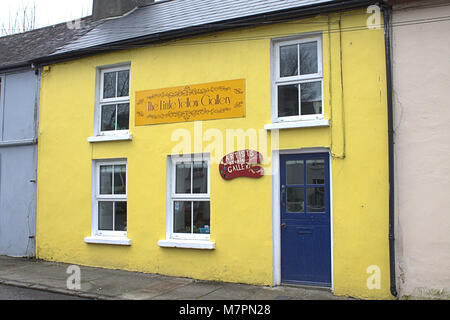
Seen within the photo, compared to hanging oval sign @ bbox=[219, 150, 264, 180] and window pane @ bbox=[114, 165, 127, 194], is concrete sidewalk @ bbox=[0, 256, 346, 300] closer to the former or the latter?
window pane @ bbox=[114, 165, 127, 194]

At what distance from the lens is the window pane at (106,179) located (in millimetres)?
9445

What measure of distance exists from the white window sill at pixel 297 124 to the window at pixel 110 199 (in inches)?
140

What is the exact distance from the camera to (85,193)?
9500 millimetres

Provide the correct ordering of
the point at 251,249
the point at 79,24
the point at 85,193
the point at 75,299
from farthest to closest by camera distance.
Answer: the point at 79,24 → the point at 85,193 → the point at 251,249 → the point at 75,299

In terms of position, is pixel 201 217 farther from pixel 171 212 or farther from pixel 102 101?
pixel 102 101

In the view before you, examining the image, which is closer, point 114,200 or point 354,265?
point 354,265

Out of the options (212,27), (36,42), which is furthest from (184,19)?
(36,42)

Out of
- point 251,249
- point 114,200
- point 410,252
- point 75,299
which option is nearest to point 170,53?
point 114,200

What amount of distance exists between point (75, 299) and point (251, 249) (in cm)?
315

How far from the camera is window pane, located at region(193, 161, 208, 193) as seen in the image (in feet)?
27.6

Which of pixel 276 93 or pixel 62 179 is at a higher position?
pixel 276 93

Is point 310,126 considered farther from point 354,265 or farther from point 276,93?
point 354,265

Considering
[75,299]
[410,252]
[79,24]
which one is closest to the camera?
[410,252]
